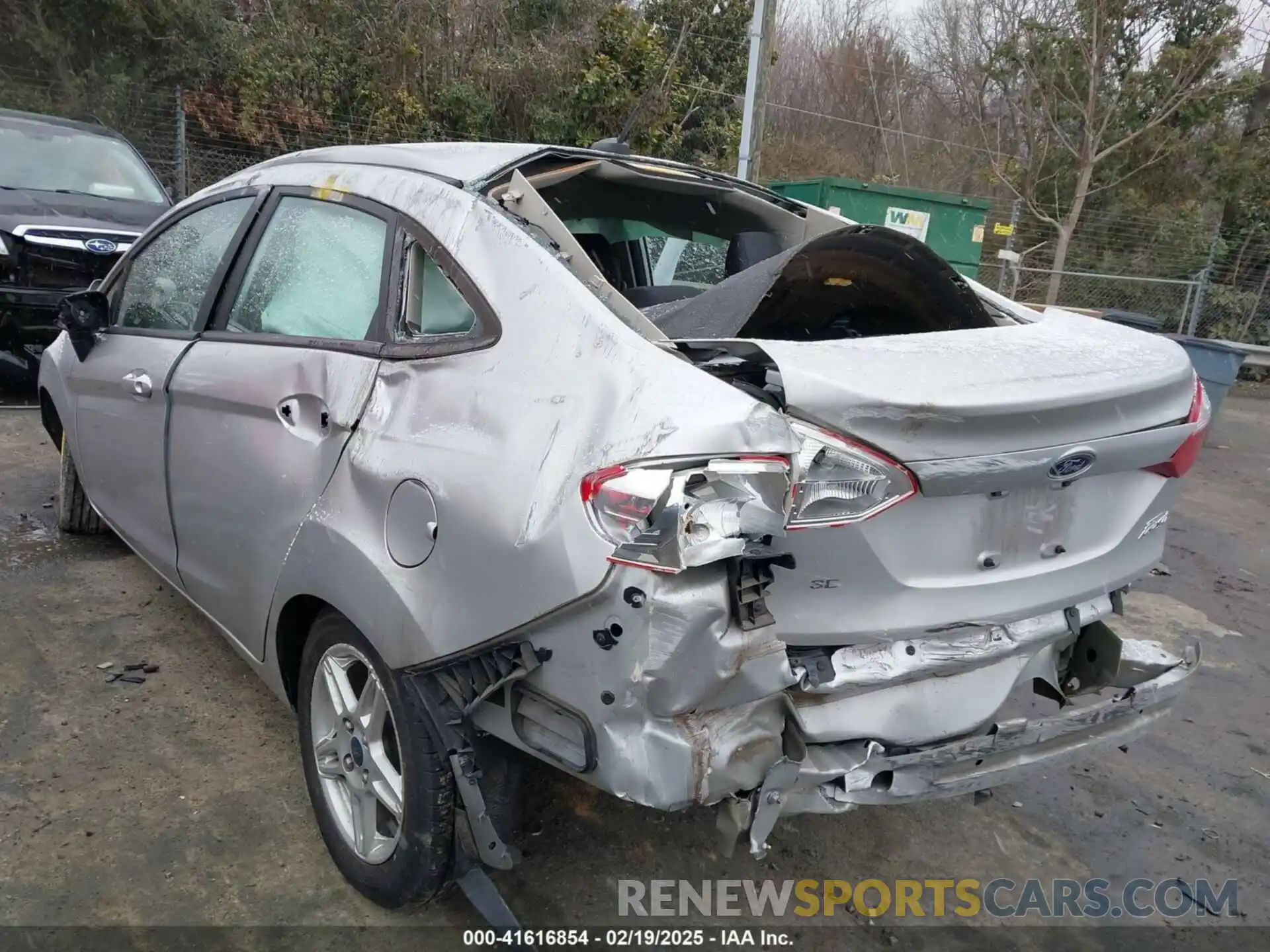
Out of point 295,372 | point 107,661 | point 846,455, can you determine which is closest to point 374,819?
point 295,372

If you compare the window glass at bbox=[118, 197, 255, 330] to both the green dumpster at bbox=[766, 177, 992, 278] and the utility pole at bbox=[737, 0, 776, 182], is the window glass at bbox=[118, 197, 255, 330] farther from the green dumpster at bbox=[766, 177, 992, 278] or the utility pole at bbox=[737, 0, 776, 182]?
the green dumpster at bbox=[766, 177, 992, 278]

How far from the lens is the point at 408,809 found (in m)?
2.09

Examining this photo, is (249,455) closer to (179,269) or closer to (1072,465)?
(179,269)


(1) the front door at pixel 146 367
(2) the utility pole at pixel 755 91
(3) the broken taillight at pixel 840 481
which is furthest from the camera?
(2) the utility pole at pixel 755 91

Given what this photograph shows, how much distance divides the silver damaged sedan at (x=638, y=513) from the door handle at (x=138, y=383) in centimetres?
34

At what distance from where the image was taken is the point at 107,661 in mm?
3451

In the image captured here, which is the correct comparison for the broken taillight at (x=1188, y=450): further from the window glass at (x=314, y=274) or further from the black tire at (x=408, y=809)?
the window glass at (x=314, y=274)

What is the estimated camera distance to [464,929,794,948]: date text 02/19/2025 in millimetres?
2291

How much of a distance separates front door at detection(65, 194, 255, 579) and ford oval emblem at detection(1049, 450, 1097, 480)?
243 cm

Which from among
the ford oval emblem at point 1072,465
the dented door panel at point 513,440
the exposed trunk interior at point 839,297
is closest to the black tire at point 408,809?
the dented door panel at point 513,440

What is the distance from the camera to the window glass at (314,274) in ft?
7.88

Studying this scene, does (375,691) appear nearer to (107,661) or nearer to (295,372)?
(295,372)

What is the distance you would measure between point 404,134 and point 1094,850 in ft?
44.7

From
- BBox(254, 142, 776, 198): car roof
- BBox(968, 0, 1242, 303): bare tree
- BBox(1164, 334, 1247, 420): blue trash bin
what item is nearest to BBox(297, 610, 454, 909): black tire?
BBox(254, 142, 776, 198): car roof
